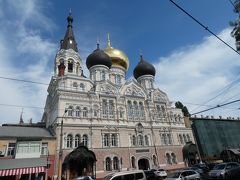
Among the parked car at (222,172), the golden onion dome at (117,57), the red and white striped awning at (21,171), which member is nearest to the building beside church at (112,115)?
the golden onion dome at (117,57)

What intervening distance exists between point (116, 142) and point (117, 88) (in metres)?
10.2

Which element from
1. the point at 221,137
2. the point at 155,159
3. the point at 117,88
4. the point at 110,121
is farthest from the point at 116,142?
the point at 221,137

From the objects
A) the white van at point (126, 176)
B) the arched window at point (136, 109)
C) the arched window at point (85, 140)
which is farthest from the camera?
the arched window at point (136, 109)

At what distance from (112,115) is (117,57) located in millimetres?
15632

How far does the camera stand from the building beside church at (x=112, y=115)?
90.8ft

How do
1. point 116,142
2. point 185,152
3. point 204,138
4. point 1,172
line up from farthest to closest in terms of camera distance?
point 204,138 < point 185,152 < point 116,142 < point 1,172

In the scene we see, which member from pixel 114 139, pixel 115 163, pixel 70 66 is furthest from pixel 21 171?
pixel 70 66

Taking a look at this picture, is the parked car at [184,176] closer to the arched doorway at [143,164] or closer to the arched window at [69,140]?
the arched window at [69,140]

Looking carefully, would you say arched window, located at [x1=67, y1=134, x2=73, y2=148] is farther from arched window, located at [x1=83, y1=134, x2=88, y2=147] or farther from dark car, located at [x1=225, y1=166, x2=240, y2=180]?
dark car, located at [x1=225, y1=166, x2=240, y2=180]

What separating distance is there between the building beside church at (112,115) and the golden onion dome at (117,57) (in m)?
0.23

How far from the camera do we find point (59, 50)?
3631 cm

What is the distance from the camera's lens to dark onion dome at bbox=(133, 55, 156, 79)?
1663 inches

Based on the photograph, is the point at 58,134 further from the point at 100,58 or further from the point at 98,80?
the point at 100,58

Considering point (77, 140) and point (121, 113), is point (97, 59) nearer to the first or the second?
point (121, 113)
